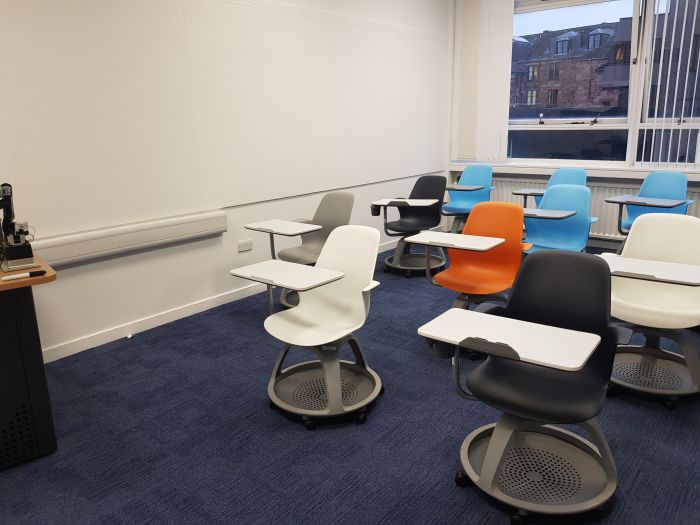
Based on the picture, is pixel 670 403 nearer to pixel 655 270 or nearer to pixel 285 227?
pixel 655 270

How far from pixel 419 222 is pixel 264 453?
10.8 feet

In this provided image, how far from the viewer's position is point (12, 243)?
2486mm

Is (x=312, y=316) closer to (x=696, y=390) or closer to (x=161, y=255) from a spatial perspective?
(x=161, y=255)

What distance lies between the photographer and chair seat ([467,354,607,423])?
1.88 m

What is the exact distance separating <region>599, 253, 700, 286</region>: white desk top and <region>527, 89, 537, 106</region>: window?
4244 millimetres

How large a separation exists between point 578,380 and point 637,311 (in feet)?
2.79

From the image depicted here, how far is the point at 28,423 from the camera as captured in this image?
2.42 metres

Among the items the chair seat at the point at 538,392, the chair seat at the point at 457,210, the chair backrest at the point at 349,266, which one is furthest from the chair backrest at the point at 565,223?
the chair seat at the point at 538,392

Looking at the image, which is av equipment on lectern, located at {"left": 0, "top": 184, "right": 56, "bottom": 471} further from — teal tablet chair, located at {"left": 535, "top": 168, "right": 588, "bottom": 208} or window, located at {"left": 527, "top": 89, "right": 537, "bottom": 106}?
window, located at {"left": 527, "top": 89, "right": 537, "bottom": 106}

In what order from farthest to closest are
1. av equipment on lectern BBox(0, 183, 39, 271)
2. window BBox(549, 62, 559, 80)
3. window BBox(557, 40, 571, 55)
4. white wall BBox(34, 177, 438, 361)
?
window BBox(549, 62, 559, 80), window BBox(557, 40, 571, 55), white wall BBox(34, 177, 438, 361), av equipment on lectern BBox(0, 183, 39, 271)

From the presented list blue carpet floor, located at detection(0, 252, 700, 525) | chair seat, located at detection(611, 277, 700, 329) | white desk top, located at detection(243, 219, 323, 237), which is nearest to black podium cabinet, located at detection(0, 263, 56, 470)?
blue carpet floor, located at detection(0, 252, 700, 525)

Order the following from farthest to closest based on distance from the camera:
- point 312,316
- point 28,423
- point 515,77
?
point 515,77 → point 312,316 → point 28,423

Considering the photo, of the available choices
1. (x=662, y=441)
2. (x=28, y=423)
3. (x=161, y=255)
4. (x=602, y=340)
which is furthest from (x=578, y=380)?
(x=161, y=255)

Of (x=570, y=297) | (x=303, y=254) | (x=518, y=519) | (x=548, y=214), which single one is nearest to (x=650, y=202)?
(x=548, y=214)
